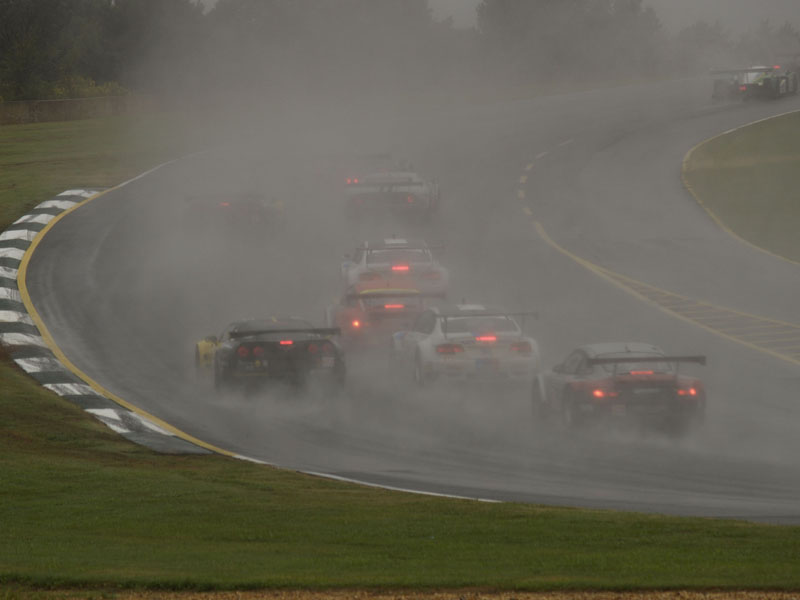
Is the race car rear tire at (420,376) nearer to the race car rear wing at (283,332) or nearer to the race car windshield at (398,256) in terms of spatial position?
the race car rear wing at (283,332)

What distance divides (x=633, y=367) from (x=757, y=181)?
32304 mm

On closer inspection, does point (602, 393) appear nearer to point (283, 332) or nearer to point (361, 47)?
point (283, 332)

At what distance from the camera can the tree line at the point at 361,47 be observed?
275ft

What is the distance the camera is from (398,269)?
24266mm

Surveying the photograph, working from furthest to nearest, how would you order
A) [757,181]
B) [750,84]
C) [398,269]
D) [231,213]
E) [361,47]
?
[361,47], [750,84], [757,181], [231,213], [398,269]

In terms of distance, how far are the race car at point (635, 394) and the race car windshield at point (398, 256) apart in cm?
850

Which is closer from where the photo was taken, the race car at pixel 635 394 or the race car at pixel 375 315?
the race car at pixel 635 394

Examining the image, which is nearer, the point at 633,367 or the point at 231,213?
the point at 633,367

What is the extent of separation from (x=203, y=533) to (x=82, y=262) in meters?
22.1

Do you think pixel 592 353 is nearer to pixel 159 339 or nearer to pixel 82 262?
pixel 159 339

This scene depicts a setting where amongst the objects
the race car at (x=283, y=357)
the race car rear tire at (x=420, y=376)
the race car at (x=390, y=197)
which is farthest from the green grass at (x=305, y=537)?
the race car at (x=390, y=197)

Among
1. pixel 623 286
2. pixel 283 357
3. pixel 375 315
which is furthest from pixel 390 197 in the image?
pixel 283 357

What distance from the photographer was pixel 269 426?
1794 cm

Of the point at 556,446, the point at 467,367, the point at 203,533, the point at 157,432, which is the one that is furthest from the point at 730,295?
the point at 203,533
